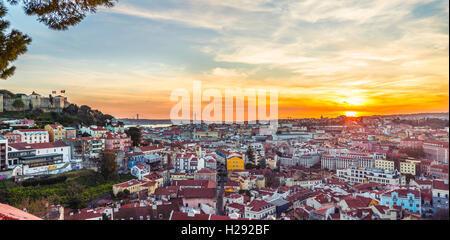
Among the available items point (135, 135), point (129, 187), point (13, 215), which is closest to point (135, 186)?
point (129, 187)

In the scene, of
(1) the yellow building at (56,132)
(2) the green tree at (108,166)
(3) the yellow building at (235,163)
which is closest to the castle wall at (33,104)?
(1) the yellow building at (56,132)

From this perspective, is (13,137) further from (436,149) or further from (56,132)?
(436,149)

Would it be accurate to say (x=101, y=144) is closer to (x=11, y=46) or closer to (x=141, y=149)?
(x=141, y=149)

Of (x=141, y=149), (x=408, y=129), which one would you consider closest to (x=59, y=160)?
(x=141, y=149)

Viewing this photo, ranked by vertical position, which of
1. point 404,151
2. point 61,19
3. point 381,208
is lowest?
point 381,208
